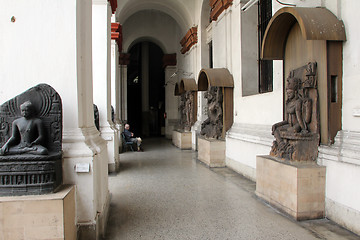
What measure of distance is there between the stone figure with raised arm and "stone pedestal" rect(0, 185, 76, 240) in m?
0.47

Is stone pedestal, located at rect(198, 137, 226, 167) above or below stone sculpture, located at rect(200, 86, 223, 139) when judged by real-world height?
below

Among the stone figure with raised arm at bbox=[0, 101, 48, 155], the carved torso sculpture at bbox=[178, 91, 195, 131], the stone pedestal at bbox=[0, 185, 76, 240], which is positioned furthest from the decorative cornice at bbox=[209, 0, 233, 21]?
the stone pedestal at bbox=[0, 185, 76, 240]

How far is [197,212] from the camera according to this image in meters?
4.17

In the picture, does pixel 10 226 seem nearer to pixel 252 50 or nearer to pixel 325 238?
pixel 325 238

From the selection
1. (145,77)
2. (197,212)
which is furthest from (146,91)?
(197,212)

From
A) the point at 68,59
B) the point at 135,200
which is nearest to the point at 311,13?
the point at 68,59

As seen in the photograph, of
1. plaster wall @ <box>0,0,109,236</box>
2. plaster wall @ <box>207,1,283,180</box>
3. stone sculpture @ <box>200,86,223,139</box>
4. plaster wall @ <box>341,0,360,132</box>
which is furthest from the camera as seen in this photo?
stone sculpture @ <box>200,86,223,139</box>

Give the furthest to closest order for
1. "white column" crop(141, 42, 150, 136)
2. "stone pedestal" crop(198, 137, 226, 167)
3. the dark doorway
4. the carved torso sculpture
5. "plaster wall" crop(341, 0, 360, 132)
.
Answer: the dark doorway, "white column" crop(141, 42, 150, 136), the carved torso sculpture, "stone pedestal" crop(198, 137, 226, 167), "plaster wall" crop(341, 0, 360, 132)

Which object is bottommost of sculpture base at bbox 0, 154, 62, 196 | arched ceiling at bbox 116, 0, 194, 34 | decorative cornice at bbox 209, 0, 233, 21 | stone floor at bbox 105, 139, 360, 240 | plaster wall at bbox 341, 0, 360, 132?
stone floor at bbox 105, 139, 360, 240

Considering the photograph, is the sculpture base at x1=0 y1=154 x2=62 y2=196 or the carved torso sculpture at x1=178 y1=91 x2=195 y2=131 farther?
the carved torso sculpture at x1=178 y1=91 x2=195 y2=131

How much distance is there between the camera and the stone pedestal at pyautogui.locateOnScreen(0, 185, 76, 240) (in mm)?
2551

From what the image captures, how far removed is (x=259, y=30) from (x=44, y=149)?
623cm

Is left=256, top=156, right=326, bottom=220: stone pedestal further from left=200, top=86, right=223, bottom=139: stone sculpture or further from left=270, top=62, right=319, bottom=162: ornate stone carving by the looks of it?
left=200, top=86, right=223, bottom=139: stone sculpture

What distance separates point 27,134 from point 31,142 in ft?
0.29
